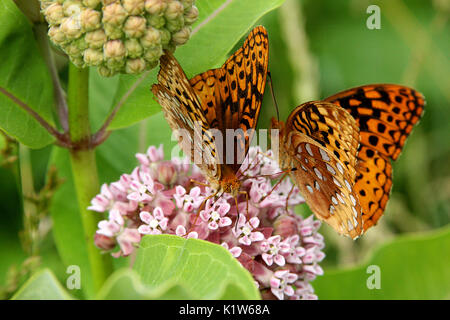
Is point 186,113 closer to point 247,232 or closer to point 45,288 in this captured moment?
point 247,232

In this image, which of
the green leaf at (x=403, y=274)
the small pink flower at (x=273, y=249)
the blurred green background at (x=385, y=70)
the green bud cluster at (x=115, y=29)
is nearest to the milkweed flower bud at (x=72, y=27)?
the green bud cluster at (x=115, y=29)

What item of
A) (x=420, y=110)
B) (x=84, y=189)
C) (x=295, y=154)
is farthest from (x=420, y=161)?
(x=84, y=189)

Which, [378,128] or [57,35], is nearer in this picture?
[57,35]

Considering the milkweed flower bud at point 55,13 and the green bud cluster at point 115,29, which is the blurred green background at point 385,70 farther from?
the milkweed flower bud at point 55,13

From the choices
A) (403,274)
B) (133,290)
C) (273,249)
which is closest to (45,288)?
(133,290)

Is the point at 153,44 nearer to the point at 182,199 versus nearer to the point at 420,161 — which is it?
the point at 182,199
